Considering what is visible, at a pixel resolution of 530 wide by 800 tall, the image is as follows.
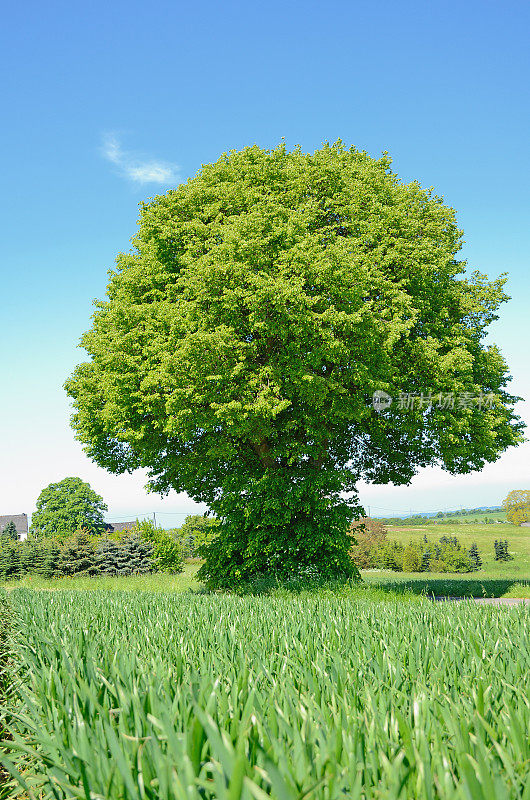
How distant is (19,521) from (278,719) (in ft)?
290

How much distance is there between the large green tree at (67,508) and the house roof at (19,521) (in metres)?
20.2

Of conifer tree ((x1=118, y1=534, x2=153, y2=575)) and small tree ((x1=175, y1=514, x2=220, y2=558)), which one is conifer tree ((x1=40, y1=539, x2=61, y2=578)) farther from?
small tree ((x1=175, y1=514, x2=220, y2=558))

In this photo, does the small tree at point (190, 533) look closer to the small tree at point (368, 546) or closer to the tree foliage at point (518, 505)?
the small tree at point (368, 546)

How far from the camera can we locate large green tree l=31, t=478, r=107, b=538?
2265 inches

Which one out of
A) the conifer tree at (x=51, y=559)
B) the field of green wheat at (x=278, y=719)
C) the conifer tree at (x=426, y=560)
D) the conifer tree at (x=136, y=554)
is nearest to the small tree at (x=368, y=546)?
the conifer tree at (x=426, y=560)

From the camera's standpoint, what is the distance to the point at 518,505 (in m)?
59.7

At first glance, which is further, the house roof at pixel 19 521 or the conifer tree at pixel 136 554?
the house roof at pixel 19 521

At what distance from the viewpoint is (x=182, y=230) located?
16797 mm

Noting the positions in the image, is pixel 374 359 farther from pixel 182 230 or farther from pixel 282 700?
pixel 282 700

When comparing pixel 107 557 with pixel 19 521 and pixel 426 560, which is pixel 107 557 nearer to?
pixel 426 560

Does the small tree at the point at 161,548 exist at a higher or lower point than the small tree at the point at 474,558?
higher

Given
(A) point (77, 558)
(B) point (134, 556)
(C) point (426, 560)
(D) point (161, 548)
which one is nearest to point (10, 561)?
(A) point (77, 558)

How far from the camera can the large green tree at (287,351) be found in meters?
13.4

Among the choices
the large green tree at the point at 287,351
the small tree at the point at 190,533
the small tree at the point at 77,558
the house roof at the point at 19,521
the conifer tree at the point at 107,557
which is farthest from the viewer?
the house roof at the point at 19,521
